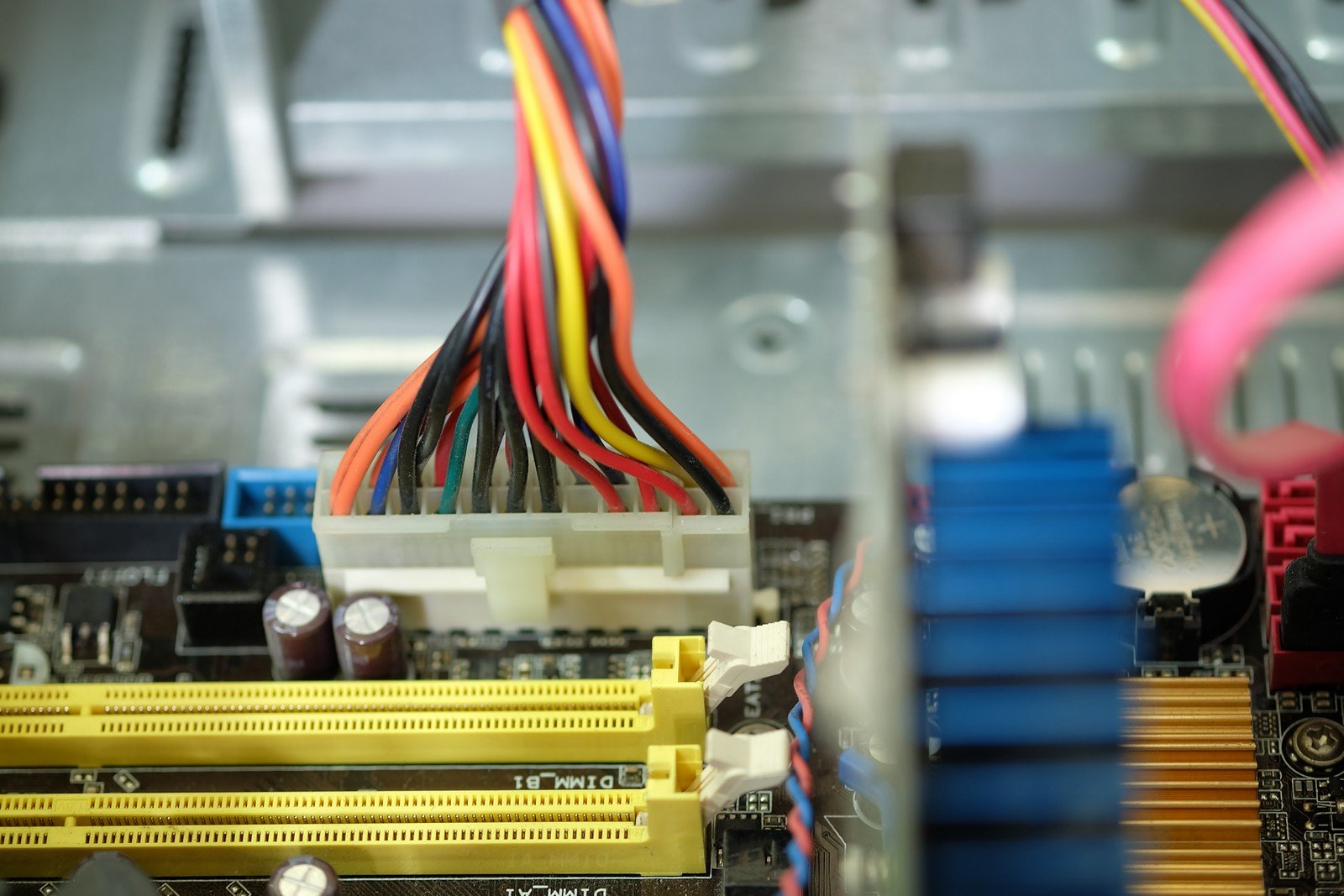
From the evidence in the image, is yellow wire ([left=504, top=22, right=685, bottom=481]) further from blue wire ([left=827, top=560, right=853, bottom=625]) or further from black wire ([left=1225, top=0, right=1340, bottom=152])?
black wire ([left=1225, top=0, right=1340, bottom=152])

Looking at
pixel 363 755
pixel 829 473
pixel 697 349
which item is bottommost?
pixel 363 755

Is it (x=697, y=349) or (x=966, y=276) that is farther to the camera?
(x=697, y=349)

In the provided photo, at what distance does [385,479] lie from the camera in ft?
7.06

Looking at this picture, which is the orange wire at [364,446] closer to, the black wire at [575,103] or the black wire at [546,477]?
the black wire at [546,477]

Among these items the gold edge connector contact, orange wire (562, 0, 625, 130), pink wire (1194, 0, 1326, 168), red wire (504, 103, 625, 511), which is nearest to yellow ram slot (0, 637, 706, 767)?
red wire (504, 103, 625, 511)

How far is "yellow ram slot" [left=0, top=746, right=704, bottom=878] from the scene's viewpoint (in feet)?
6.67

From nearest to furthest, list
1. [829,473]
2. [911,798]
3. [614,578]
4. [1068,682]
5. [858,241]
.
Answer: [911,798] < [1068,682] < [614,578] < [829,473] < [858,241]

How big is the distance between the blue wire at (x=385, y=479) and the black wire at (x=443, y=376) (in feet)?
0.09

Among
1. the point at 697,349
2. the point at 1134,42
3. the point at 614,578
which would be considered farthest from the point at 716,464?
the point at 1134,42

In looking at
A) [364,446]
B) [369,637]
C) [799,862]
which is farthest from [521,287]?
[799,862]

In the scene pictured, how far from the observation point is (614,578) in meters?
2.21

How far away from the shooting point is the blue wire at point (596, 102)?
1939 mm

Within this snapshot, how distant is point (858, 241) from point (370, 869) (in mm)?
1346

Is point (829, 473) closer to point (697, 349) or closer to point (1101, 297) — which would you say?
point (697, 349)
